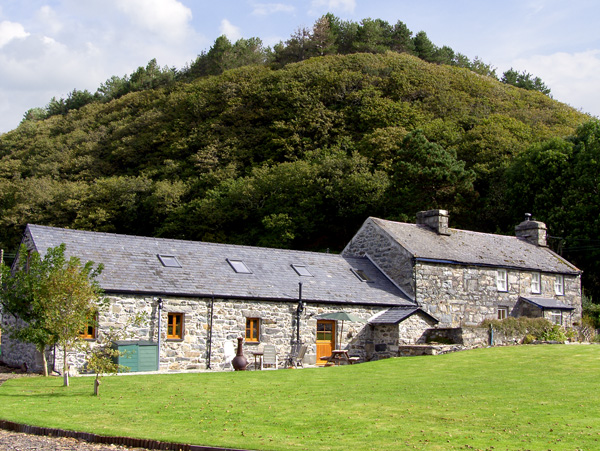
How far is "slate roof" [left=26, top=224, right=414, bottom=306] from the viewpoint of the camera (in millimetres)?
22375

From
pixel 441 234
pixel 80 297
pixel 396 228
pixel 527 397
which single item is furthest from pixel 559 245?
pixel 80 297

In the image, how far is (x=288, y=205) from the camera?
47.5 meters

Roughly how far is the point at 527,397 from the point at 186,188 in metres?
45.7

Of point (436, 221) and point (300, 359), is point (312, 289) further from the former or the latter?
point (436, 221)

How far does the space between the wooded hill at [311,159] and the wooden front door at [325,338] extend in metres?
18.7

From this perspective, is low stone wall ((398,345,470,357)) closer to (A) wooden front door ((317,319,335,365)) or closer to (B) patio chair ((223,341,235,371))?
(A) wooden front door ((317,319,335,365))

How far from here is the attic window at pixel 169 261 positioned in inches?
947

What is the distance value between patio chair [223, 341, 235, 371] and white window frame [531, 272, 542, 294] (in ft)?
56.8

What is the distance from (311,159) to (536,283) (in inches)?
1034

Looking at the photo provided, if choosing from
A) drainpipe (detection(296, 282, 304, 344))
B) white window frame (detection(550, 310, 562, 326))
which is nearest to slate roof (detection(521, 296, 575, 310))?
white window frame (detection(550, 310, 562, 326))

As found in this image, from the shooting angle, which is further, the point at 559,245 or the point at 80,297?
the point at 559,245

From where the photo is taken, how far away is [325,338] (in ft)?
84.1

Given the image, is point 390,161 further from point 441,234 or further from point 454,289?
point 454,289

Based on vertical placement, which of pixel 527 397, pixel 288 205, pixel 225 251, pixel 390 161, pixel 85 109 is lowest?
pixel 527 397
